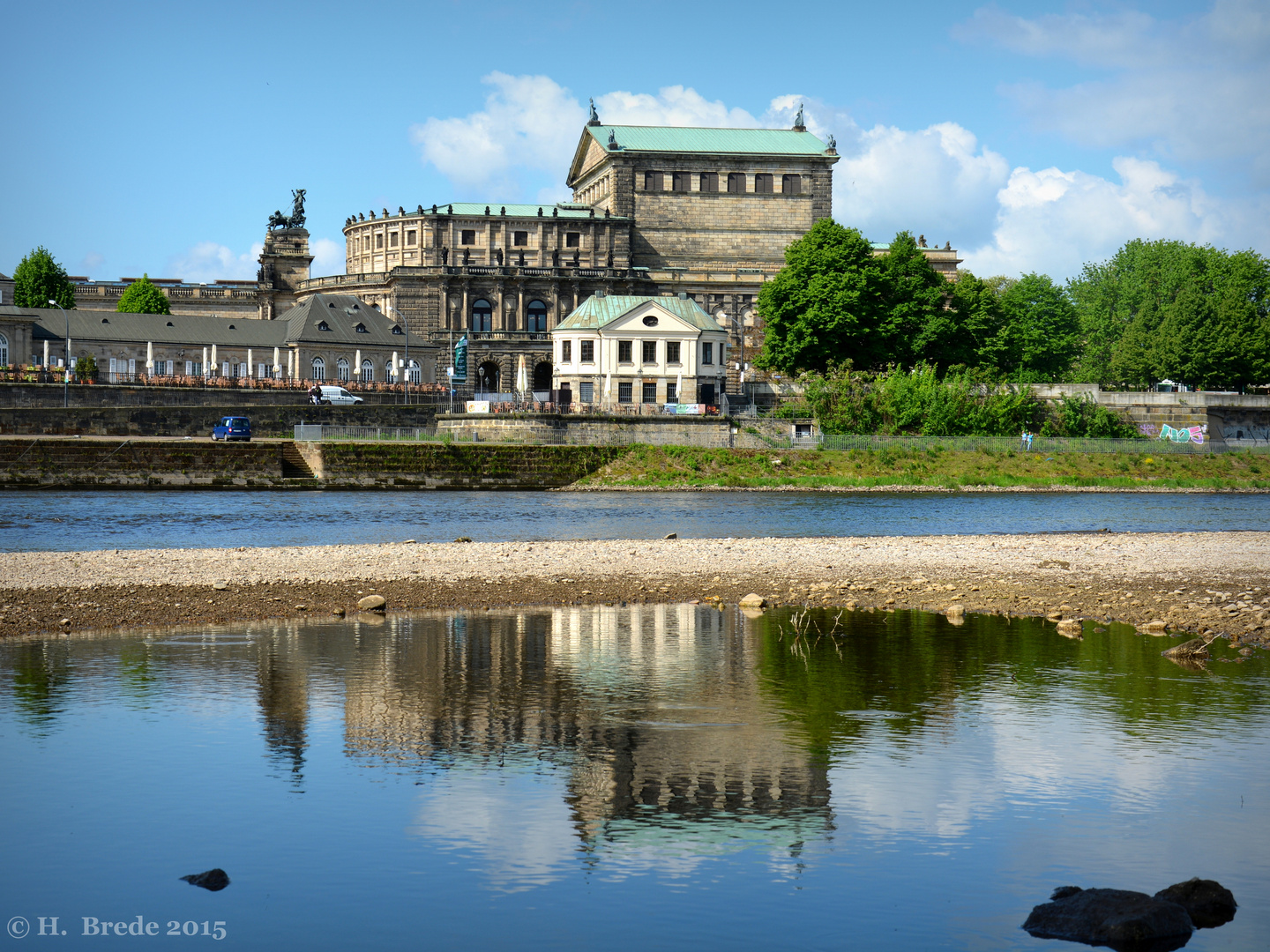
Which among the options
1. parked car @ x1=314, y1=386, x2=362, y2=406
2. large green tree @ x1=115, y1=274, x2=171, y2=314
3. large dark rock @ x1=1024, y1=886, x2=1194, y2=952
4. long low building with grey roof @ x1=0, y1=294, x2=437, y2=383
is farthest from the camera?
large green tree @ x1=115, y1=274, x2=171, y2=314

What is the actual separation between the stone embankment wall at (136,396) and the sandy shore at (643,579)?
188 ft

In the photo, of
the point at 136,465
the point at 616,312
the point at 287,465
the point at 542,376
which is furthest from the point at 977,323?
the point at 136,465

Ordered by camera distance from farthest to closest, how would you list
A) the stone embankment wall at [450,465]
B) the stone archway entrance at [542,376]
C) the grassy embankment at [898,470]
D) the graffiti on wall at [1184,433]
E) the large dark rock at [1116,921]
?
the stone archway entrance at [542,376] < the graffiti on wall at [1184,433] < the grassy embankment at [898,470] < the stone embankment wall at [450,465] < the large dark rock at [1116,921]

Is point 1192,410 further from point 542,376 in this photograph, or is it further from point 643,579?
point 643,579

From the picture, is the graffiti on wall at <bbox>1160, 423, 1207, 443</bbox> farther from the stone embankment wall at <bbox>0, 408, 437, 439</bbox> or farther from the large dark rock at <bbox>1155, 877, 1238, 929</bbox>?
the large dark rock at <bbox>1155, 877, 1238, 929</bbox>

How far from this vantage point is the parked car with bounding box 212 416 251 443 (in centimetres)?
7775

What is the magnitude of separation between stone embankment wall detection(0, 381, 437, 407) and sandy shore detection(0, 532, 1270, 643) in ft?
188

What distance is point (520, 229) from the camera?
4862 inches

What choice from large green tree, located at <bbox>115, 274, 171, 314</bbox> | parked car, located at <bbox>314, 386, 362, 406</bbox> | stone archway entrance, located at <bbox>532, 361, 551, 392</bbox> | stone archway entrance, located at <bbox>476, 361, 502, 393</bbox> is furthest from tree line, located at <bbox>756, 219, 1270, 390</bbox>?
large green tree, located at <bbox>115, 274, 171, 314</bbox>

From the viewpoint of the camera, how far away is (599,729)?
15.9 metres

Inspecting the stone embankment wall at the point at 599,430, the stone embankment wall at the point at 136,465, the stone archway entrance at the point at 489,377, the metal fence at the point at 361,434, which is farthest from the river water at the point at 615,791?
the stone archway entrance at the point at 489,377

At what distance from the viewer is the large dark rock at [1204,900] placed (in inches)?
393

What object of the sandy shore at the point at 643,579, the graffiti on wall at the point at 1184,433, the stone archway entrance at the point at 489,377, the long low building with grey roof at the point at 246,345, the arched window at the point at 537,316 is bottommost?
the sandy shore at the point at 643,579

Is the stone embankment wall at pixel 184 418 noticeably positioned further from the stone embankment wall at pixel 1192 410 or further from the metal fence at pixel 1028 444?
the stone embankment wall at pixel 1192 410
